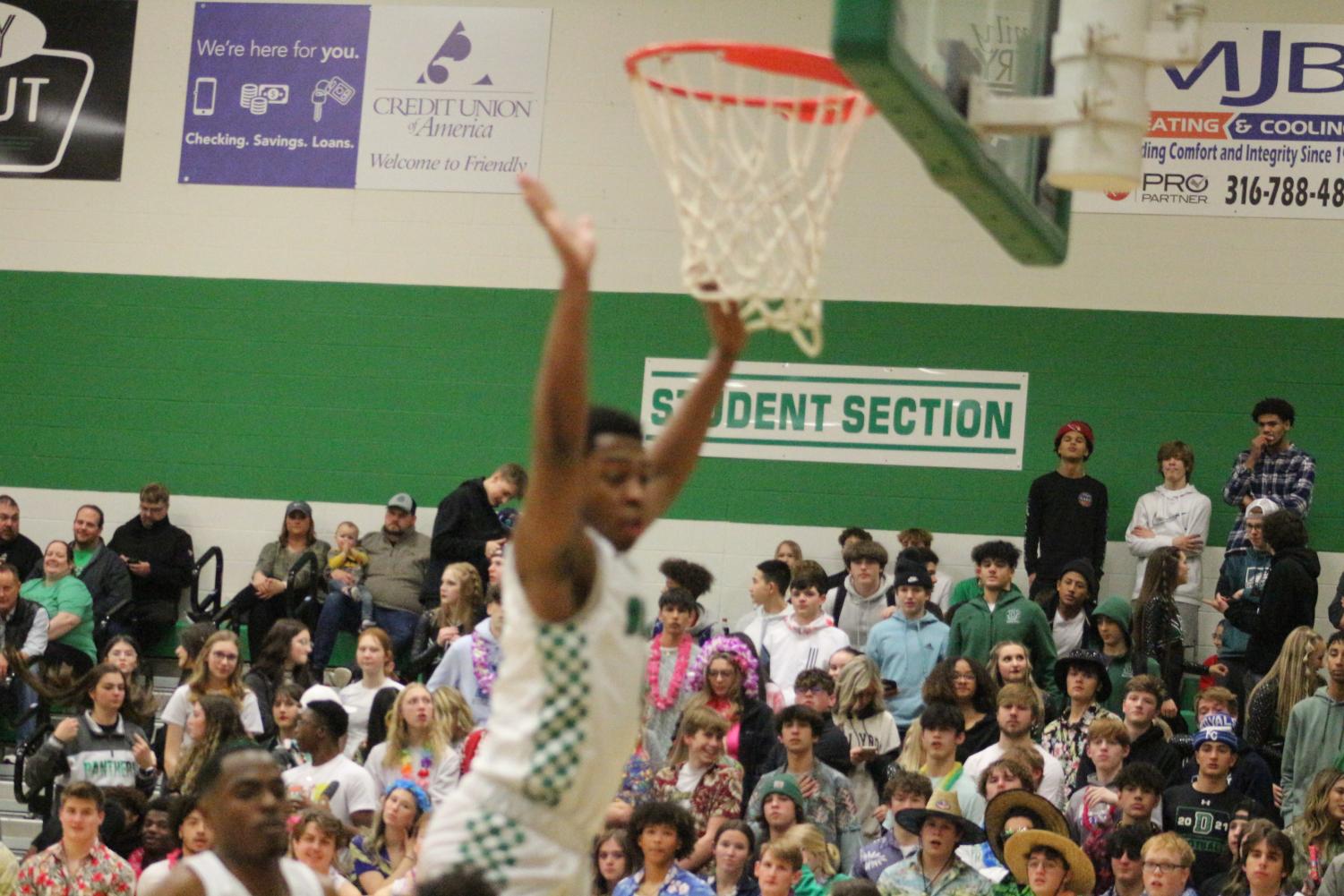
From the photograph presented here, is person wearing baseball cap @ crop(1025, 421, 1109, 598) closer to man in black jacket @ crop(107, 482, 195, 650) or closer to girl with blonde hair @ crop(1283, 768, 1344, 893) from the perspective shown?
girl with blonde hair @ crop(1283, 768, 1344, 893)

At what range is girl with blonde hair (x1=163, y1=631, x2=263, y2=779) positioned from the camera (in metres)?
11.0

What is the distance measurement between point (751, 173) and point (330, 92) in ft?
36.1

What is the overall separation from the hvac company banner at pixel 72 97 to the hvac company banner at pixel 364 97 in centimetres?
63

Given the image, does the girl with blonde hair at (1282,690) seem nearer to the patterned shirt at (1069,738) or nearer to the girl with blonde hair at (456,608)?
the patterned shirt at (1069,738)

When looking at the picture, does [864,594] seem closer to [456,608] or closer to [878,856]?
[456,608]

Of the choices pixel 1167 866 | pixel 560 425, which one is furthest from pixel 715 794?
pixel 560 425

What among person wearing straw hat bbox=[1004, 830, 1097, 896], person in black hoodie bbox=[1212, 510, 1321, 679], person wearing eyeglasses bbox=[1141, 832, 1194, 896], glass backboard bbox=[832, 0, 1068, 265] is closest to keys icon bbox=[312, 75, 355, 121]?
person in black hoodie bbox=[1212, 510, 1321, 679]

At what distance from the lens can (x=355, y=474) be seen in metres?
15.2

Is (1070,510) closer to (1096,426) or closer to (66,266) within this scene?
(1096,426)

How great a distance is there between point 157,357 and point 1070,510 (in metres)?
7.62

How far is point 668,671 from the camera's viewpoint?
11297 mm

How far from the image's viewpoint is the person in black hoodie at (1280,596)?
39.3ft

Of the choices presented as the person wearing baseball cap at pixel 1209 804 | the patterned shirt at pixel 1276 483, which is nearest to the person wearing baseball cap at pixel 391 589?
the person wearing baseball cap at pixel 1209 804

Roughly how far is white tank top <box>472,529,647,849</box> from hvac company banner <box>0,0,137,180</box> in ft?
41.5
